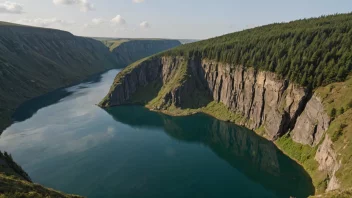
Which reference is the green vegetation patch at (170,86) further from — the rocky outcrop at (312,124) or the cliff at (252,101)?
the rocky outcrop at (312,124)

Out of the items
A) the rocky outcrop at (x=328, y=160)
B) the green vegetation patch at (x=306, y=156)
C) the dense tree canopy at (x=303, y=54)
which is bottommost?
the green vegetation patch at (x=306, y=156)

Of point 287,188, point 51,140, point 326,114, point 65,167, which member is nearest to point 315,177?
point 287,188

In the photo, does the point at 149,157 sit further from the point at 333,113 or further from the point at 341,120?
the point at 341,120

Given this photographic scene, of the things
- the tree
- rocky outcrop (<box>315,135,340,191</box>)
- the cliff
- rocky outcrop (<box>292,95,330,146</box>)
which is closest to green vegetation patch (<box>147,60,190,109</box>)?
the cliff

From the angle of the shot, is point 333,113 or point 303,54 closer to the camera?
point 333,113

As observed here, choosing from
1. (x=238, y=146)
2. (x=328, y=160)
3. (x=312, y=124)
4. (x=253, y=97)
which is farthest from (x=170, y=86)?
(x=328, y=160)

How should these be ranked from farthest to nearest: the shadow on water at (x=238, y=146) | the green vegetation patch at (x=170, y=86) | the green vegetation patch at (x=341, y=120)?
the green vegetation patch at (x=170, y=86)
the shadow on water at (x=238, y=146)
the green vegetation patch at (x=341, y=120)

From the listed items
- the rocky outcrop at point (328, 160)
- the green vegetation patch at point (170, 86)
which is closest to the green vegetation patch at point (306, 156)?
the rocky outcrop at point (328, 160)
